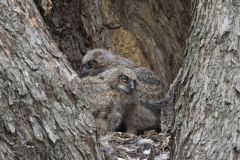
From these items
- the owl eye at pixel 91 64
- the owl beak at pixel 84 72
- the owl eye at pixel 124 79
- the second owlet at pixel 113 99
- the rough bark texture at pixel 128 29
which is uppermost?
the rough bark texture at pixel 128 29

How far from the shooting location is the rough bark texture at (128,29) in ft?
27.8

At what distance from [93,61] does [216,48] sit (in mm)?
3516

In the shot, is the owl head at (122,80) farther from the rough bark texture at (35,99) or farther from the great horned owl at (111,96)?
the rough bark texture at (35,99)

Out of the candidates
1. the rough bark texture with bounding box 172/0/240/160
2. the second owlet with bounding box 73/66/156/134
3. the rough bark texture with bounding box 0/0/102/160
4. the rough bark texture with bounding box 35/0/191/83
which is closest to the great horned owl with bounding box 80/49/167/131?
the second owlet with bounding box 73/66/156/134

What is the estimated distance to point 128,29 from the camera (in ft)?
28.8

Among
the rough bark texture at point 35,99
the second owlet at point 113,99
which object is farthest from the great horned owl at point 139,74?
the rough bark texture at point 35,99

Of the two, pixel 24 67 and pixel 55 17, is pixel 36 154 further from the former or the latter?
pixel 55 17

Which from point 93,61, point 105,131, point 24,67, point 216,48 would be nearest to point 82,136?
point 24,67

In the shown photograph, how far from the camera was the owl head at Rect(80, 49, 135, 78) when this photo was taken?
8156 mm

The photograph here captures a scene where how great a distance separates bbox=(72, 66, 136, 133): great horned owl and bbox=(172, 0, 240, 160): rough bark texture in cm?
197

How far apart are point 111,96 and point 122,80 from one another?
244 mm

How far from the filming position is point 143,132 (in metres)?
7.44

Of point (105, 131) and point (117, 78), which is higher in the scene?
point (117, 78)

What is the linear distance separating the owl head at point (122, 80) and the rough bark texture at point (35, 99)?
Result: 2.42 meters
